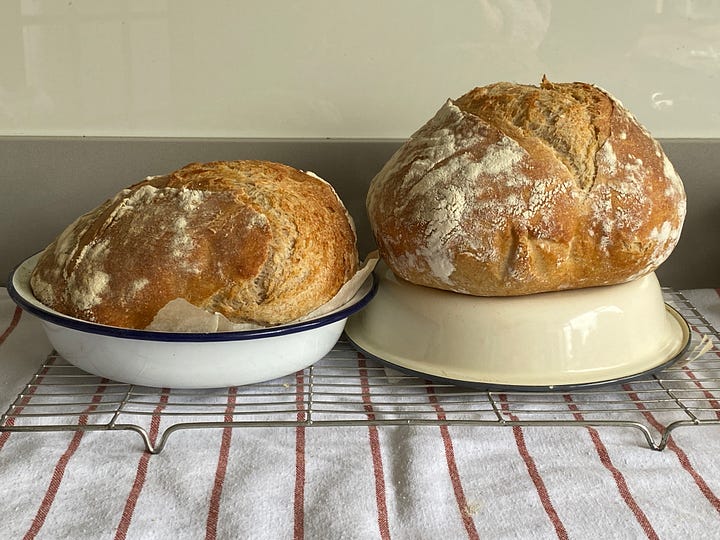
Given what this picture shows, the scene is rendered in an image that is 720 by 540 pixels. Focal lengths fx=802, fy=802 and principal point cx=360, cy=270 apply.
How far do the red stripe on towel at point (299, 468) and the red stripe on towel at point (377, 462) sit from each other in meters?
0.07

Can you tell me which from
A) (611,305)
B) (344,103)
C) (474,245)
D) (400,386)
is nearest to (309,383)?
(400,386)

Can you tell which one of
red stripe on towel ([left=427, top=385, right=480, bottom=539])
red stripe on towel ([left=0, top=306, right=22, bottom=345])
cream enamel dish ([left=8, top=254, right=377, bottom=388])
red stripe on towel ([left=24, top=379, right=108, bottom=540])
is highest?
cream enamel dish ([left=8, top=254, right=377, bottom=388])

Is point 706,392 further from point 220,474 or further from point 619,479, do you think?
point 220,474

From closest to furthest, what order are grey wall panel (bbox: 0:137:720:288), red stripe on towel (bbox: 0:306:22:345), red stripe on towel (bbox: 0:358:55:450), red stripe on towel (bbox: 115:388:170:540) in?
red stripe on towel (bbox: 115:388:170:540), red stripe on towel (bbox: 0:358:55:450), red stripe on towel (bbox: 0:306:22:345), grey wall panel (bbox: 0:137:720:288)

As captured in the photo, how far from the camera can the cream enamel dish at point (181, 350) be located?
834 millimetres

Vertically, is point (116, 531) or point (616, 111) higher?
point (616, 111)

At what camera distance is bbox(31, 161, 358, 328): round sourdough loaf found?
0.86 meters

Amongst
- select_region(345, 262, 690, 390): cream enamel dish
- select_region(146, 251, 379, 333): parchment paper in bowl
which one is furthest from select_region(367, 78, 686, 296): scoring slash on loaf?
select_region(146, 251, 379, 333): parchment paper in bowl

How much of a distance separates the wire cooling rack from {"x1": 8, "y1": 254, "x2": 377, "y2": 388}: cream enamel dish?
1.2 inches

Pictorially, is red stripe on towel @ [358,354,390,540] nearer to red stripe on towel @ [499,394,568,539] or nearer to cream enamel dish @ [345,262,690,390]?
cream enamel dish @ [345,262,690,390]

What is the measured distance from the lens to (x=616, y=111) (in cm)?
96

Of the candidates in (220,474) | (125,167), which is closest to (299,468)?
(220,474)

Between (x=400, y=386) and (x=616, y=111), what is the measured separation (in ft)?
1.37

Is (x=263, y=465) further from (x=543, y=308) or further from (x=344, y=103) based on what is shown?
(x=344, y=103)
